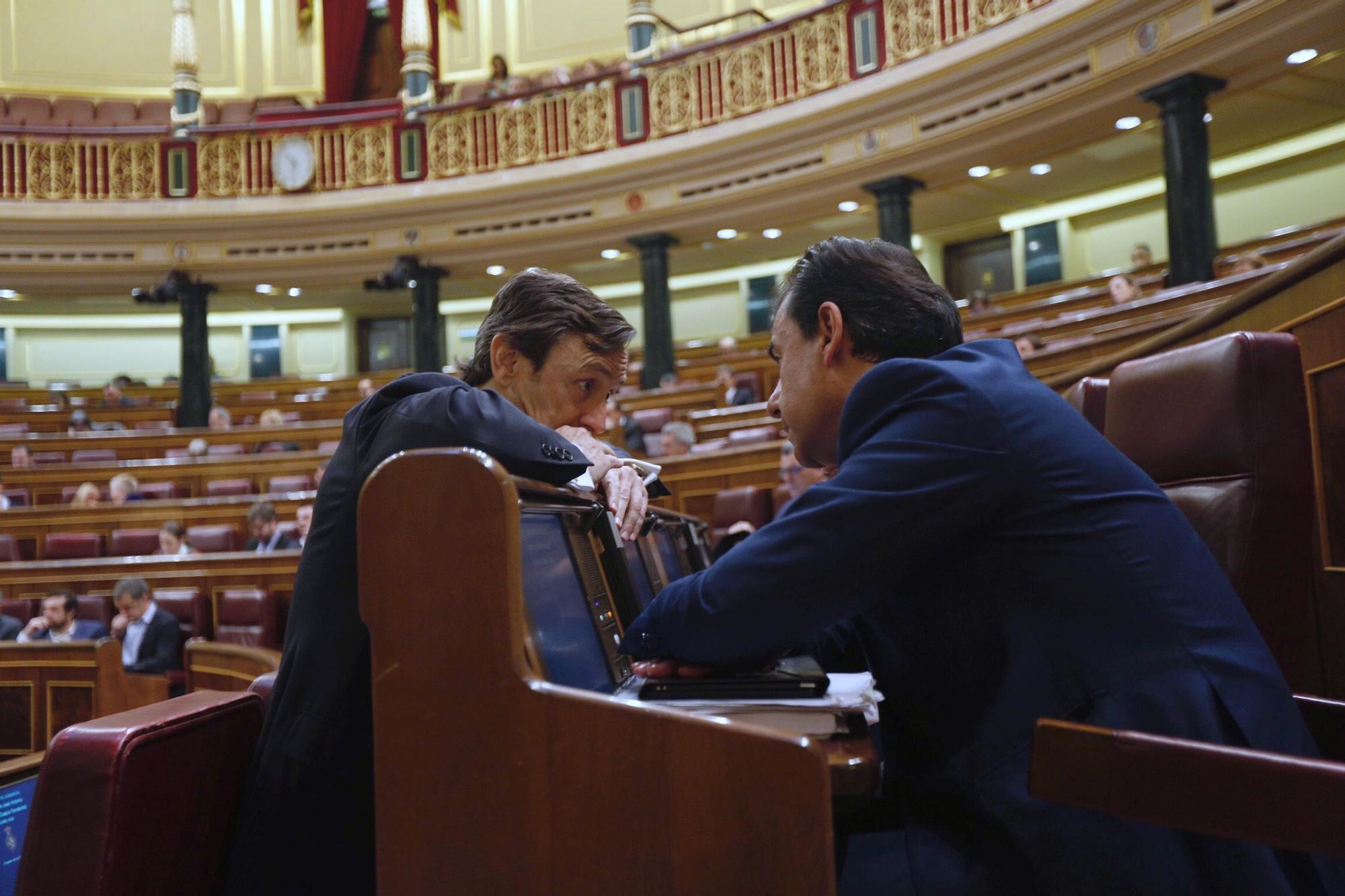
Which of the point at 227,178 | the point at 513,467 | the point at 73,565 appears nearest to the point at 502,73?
the point at 227,178

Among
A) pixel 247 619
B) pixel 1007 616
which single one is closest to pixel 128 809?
pixel 1007 616

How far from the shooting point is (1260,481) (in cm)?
123

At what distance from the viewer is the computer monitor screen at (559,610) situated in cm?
96

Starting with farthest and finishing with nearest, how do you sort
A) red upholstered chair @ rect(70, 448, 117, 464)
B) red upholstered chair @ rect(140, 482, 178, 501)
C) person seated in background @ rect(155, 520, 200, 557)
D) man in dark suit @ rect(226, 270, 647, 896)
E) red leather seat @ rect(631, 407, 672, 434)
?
red upholstered chair @ rect(70, 448, 117, 464) → red leather seat @ rect(631, 407, 672, 434) → red upholstered chair @ rect(140, 482, 178, 501) → person seated in background @ rect(155, 520, 200, 557) → man in dark suit @ rect(226, 270, 647, 896)

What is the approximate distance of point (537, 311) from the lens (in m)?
1.43

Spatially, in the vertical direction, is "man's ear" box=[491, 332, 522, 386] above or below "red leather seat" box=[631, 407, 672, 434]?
below

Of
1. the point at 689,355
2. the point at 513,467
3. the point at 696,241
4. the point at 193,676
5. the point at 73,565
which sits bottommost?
the point at 193,676

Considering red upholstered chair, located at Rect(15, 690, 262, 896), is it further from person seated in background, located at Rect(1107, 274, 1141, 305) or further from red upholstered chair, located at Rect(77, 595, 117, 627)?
person seated in background, located at Rect(1107, 274, 1141, 305)

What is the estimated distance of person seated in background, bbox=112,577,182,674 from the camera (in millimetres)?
4273

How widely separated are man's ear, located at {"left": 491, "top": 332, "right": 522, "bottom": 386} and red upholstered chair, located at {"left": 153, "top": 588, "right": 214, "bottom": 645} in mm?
3888

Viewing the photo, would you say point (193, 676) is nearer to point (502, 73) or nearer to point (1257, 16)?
point (1257, 16)

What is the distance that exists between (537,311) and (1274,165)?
27.5 feet

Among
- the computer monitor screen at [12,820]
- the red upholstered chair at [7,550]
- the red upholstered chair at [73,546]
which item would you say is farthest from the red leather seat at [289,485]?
the computer monitor screen at [12,820]

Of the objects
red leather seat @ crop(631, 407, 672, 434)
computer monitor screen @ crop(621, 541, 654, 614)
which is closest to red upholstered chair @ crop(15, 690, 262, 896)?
computer monitor screen @ crop(621, 541, 654, 614)
